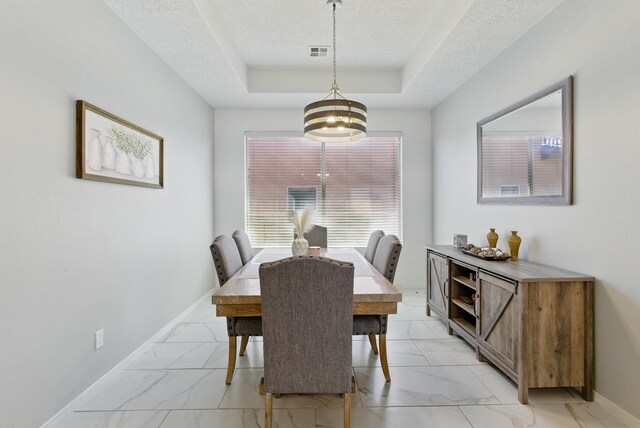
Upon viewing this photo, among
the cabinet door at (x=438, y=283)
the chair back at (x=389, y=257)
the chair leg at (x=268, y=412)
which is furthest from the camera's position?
the cabinet door at (x=438, y=283)

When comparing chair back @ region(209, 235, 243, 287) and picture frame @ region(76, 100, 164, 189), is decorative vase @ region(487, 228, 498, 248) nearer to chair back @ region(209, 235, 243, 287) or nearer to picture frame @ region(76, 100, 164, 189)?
chair back @ region(209, 235, 243, 287)

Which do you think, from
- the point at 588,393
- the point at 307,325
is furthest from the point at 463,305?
the point at 307,325

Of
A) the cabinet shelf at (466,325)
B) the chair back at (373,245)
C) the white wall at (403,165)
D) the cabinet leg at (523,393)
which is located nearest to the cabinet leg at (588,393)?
the cabinet leg at (523,393)

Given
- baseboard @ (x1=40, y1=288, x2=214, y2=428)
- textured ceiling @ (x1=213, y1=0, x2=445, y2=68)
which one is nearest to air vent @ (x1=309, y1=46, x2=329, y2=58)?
textured ceiling @ (x1=213, y1=0, x2=445, y2=68)

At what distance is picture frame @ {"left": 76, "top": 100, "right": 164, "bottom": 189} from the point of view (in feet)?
6.92

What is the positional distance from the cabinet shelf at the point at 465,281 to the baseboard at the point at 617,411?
0.99 metres

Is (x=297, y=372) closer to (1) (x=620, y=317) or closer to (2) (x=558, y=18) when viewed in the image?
(1) (x=620, y=317)

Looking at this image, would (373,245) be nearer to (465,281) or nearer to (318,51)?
(465,281)

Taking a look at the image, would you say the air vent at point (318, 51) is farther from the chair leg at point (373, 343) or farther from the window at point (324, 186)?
the chair leg at point (373, 343)

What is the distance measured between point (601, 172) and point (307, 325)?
6.60 ft

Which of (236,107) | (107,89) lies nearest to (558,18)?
(107,89)

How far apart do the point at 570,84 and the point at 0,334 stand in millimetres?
3612

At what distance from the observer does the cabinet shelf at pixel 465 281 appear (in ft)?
9.27

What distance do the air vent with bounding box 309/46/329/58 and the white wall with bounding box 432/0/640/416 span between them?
187 cm
